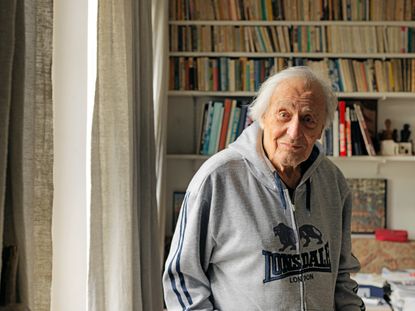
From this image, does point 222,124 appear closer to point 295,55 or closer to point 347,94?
point 295,55

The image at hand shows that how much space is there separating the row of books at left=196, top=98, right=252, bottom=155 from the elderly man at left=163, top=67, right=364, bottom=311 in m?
1.99

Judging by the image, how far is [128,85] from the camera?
2.05 meters

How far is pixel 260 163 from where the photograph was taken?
160 cm

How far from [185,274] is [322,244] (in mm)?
370

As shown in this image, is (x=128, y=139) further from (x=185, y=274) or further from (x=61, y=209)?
(x=185, y=274)

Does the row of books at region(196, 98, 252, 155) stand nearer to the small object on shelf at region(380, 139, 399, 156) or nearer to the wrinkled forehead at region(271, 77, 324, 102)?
the small object on shelf at region(380, 139, 399, 156)

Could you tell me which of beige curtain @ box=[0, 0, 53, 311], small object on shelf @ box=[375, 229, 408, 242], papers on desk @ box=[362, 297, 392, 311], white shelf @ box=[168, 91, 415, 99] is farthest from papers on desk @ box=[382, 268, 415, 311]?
beige curtain @ box=[0, 0, 53, 311]

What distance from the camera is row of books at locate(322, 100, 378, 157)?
3.66 meters

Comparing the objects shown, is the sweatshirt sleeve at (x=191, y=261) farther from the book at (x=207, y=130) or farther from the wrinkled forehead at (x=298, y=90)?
the book at (x=207, y=130)

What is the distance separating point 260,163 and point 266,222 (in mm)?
155

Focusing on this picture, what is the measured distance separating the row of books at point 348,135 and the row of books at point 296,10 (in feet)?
1.79

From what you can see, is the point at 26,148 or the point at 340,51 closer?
the point at 26,148

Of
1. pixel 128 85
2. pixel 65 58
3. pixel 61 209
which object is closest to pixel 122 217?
pixel 61 209

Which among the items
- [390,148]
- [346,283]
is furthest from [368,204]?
[346,283]
